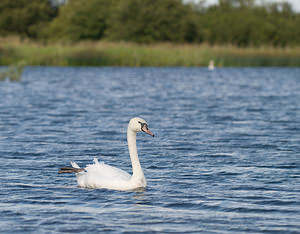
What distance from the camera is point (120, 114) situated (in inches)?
802

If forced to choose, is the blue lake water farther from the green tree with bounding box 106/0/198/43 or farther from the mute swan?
the green tree with bounding box 106/0/198/43

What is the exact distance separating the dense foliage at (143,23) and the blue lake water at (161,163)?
45996 millimetres

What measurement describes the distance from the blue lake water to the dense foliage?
151 ft

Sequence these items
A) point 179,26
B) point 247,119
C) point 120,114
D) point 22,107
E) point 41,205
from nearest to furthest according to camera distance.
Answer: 1. point 41,205
2. point 247,119
3. point 120,114
4. point 22,107
5. point 179,26

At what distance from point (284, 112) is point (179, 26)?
2074 inches

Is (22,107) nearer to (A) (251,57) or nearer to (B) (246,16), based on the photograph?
(A) (251,57)

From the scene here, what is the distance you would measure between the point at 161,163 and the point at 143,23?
6049 cm

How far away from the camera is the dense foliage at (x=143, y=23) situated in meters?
71.4

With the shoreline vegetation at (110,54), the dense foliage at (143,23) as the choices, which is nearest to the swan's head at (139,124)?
the shoreline vegetation at (110,54)

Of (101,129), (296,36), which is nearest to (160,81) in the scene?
(101,129)

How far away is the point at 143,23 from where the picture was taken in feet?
233

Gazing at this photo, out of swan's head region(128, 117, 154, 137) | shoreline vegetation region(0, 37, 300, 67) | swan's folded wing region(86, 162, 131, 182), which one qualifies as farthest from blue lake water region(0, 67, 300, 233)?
shoreline vegetation region(0, 37, 300, 67)

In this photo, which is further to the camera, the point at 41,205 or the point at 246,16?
the point at 246,16

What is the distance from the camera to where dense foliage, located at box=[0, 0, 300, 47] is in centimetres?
7144
